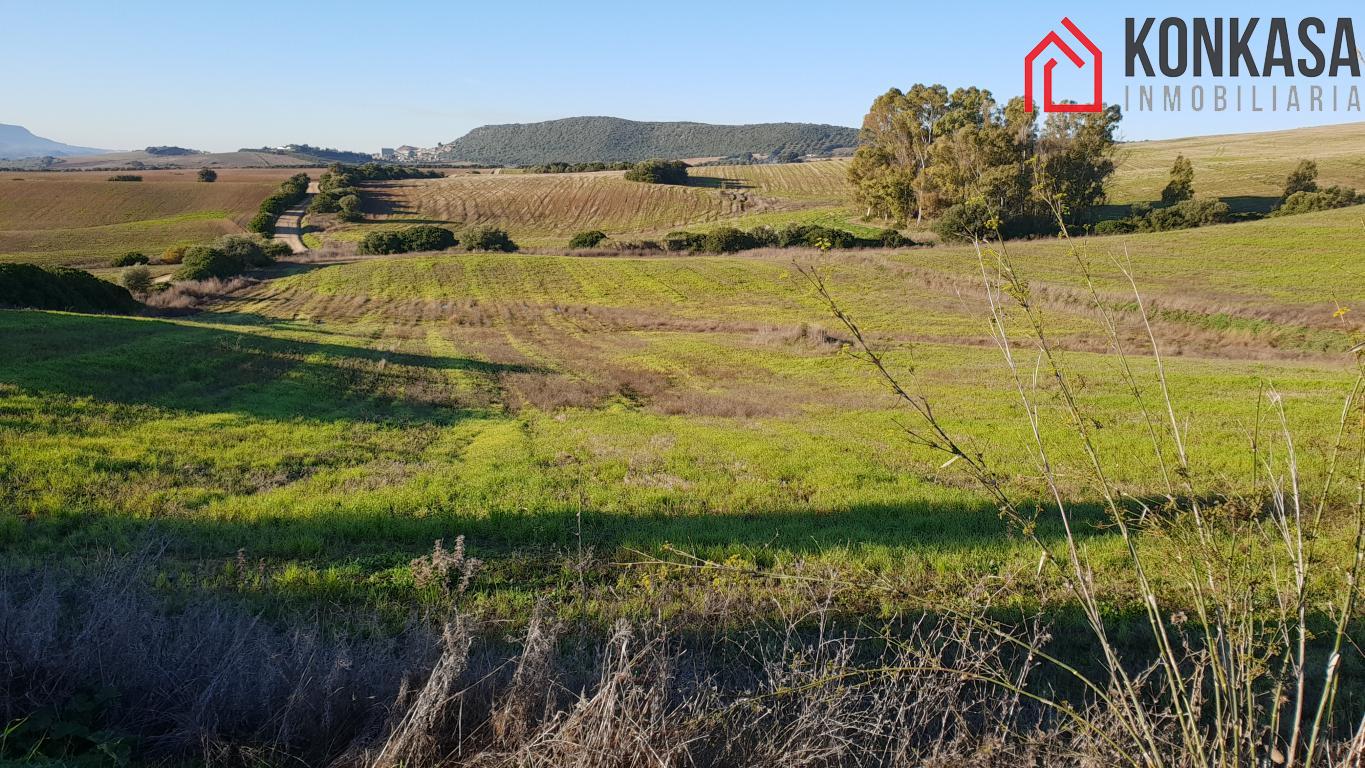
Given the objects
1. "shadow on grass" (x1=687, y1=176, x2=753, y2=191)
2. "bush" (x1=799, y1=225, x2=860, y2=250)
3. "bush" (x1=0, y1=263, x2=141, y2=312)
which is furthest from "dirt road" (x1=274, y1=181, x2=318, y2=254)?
"shadow on grass" (x1=687, y1=176, x2=753, y2=191)

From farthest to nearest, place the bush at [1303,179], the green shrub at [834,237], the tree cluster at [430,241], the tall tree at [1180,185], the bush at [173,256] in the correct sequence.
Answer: the tall tree at [1180,185] → the bush at [1303,179] → the tree cluster at [430,241] → the green shrub at [834,237] → the bush at [173,256]

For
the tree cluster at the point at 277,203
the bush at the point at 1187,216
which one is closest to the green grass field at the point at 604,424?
the bush at the point at 1187,216

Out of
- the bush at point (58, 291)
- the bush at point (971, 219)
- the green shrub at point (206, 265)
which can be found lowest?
the bush at point (971, 219)

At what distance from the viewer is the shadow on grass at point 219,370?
1342 centimetres

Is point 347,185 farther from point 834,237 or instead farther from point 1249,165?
point 1249,165

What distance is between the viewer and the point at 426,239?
57.0 meters

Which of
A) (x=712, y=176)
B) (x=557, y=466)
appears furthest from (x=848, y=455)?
(x=712, y=176)

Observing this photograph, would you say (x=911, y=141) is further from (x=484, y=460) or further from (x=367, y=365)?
(x=484, y=460)

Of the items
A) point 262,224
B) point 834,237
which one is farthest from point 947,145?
point 262,224

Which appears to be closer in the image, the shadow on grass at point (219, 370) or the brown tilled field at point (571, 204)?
the shadow on grass at point (219, 370)

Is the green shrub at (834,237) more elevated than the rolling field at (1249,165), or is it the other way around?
the rolling field at (1249,165)

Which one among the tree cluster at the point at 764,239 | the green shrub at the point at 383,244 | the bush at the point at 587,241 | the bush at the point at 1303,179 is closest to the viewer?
the tree cluster at the point at 764,239

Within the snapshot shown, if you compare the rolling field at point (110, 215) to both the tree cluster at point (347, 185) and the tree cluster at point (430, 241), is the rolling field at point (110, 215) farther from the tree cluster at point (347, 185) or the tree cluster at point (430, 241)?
the tree cluster at point (430, 241)

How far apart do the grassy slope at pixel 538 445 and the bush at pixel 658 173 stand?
202ft
